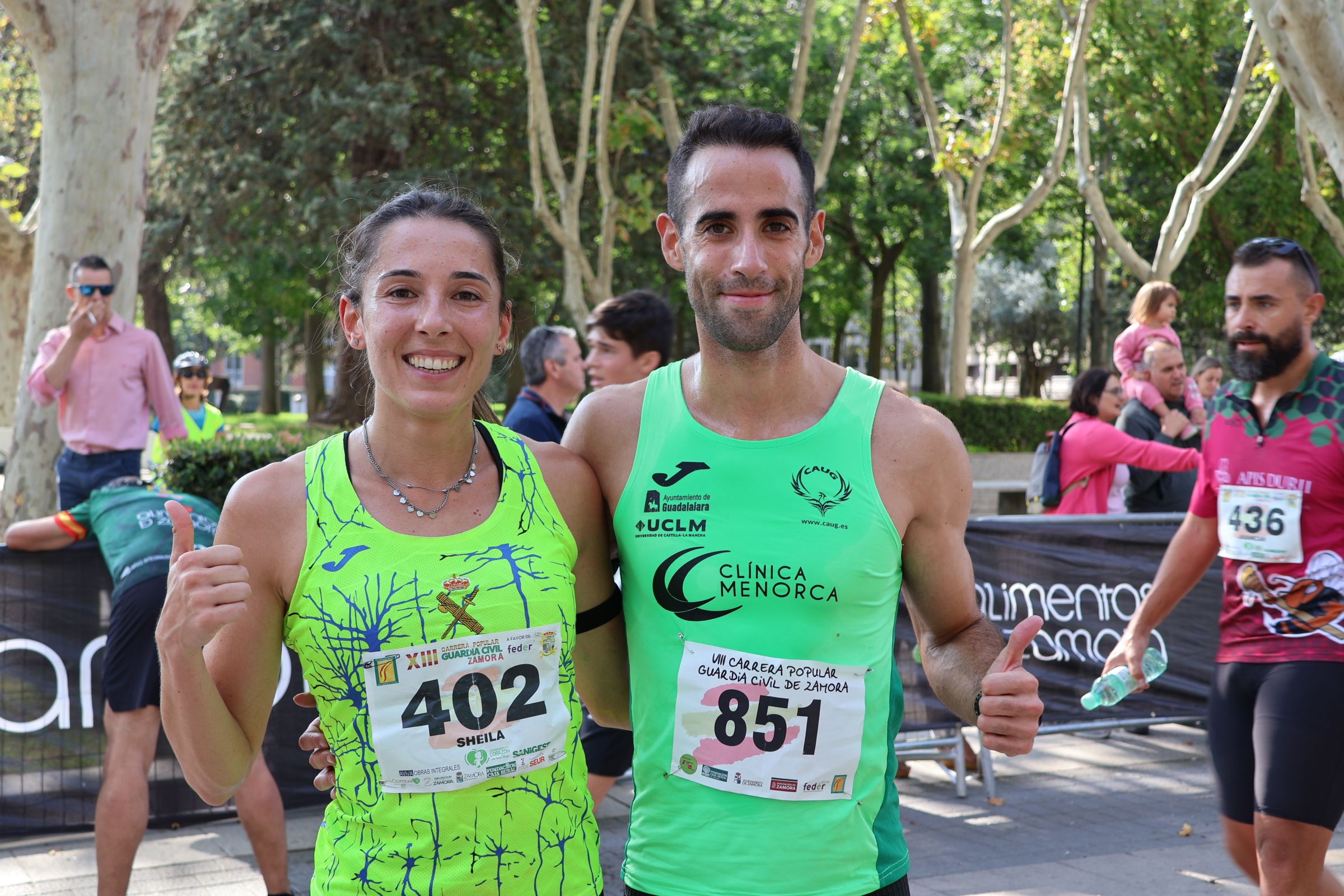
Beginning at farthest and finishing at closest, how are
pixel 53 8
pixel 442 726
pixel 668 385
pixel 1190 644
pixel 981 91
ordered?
pixel 981 91 → pixel 53 8 → pixel 1190 644 → pixel 668 385 → pixel 442 726

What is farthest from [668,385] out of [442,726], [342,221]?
[342,221]

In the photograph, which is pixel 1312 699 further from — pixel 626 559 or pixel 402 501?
pixel 402 501

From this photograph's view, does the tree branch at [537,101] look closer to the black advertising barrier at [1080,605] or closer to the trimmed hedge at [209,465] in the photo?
the trimmed hedge at [209,465]

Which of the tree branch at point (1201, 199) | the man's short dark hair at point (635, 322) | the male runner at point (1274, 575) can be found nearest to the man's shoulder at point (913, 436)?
the male runner at point (1274, 575)

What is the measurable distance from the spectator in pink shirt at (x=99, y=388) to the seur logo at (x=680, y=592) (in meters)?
5.78

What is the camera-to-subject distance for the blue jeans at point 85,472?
24.8 feet

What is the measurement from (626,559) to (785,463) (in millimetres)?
377

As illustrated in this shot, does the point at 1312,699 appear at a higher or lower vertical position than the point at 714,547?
lower

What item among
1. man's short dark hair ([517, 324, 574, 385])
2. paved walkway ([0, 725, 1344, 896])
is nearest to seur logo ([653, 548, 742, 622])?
paved walkway ([0, 725, 1344, 896])

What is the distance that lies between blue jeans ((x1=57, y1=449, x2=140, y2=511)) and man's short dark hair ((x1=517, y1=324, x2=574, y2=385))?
2650mm

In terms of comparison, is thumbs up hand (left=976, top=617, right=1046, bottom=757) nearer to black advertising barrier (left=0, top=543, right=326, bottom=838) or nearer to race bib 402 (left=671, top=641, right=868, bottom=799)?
race bib 402 (left=671, top=641, right=868, bottom=799)

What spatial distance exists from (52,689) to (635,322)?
3028 mm

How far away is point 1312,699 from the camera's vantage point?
3.91 metres

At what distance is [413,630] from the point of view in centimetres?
237
